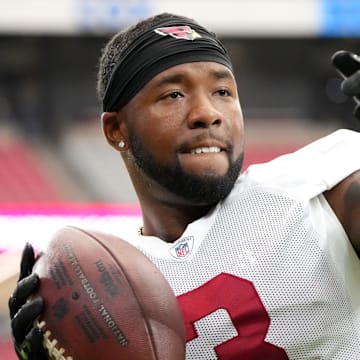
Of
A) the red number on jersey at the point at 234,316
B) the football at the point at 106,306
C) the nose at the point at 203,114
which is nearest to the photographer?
the football at the point at 106,306

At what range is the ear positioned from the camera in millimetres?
1627

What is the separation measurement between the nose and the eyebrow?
45 millimetres

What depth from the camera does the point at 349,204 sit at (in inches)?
54.2

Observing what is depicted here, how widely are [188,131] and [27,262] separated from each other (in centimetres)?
34

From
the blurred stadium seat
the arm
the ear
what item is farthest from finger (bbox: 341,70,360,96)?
the blurred stadium seat

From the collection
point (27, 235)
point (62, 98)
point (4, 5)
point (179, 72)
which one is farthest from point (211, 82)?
point (62, 98)

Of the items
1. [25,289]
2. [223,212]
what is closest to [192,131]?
[223,212]

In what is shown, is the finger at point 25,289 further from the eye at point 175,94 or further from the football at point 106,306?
the eye at point 175,94

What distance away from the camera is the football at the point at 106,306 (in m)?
1.17

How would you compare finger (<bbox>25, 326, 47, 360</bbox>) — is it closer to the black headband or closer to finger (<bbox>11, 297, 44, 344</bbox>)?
finger (<bbox>11, 297, 44, 344</bbox>)

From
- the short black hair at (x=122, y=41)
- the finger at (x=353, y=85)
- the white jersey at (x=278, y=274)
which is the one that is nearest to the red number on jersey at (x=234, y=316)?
the white jersey at (x=278, y=274)

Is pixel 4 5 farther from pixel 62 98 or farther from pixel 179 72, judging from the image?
pixel 179 72

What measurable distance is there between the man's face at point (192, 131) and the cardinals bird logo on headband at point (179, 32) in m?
0.07

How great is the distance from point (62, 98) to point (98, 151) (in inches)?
22.7
